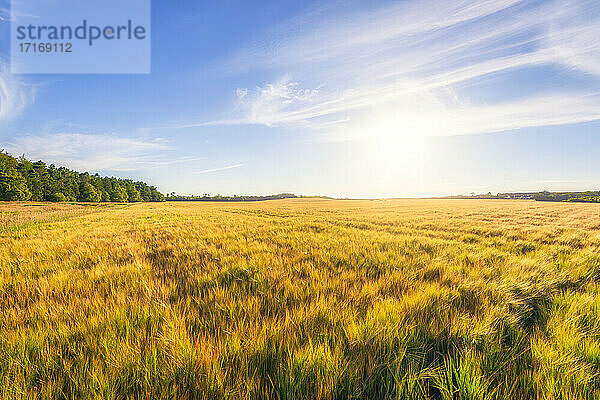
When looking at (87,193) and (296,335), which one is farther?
(87,193)

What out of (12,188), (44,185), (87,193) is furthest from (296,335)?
(87,193)

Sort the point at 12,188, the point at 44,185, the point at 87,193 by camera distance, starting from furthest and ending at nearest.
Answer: the point at 87,193 < the point at 44,185 < the point at 12,188

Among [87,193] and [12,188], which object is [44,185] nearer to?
[87,193]

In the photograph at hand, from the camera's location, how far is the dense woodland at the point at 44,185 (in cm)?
5291

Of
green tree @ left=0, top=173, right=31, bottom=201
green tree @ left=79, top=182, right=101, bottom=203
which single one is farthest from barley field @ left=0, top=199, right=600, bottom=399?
green tree @ left=79, top=182, right=101, bottom=203

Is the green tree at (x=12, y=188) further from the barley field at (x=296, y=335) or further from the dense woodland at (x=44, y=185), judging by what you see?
the barley field at (x=296, y=335)

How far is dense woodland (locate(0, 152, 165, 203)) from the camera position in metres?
52.9

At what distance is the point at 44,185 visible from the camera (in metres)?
67.6

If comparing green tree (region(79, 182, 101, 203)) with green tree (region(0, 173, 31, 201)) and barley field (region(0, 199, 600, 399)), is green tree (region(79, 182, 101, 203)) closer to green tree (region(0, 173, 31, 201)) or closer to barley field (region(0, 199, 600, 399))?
green tree (region(0, 173, 31, 201))

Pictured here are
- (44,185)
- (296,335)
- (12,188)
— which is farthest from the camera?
(44,185)

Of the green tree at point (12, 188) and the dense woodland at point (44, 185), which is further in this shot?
the dense woodland at point (44, 185)

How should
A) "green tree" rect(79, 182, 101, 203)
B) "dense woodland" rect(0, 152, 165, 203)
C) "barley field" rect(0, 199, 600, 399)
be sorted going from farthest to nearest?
1. "green tree" rect(79, 182, 101, 203)
2. "dense woodland" rect(0, 152, 165, 203)
3. "barley field" rect(0, 199, 600, 399)

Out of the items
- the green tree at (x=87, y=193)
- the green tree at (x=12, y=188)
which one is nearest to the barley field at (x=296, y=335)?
the green tree at (x=12, y=188)

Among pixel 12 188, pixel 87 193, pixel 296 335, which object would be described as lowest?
pixel 296 335
